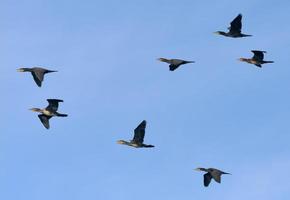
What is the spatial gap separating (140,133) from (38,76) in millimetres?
12515

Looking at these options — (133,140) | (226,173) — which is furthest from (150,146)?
(226,173)

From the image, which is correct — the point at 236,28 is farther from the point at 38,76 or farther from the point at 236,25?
the point at 38,76

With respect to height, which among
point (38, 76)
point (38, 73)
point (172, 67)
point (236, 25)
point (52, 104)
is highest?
point (236, 25)

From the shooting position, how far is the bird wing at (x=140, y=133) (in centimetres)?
12138

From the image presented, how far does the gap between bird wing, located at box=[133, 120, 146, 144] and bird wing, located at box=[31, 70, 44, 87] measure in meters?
11.6

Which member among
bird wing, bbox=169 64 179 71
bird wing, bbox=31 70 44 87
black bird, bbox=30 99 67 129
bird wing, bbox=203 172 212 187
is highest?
bird wing, bbox=169 64 179 71

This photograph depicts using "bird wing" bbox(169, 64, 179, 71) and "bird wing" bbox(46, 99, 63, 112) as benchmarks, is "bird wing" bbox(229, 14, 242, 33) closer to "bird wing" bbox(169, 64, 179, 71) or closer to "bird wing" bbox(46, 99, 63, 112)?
"bird wing" bbox(169, 64, 179, 71)

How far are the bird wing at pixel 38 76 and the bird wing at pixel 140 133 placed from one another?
11581mm

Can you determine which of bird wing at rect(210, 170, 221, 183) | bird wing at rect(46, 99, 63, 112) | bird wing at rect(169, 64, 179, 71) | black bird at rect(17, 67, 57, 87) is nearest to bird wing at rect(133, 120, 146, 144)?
bird wing at rect(169, 64, 179, 71)

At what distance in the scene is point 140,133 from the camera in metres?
122

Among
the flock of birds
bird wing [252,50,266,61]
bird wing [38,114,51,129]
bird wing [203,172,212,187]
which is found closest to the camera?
the flock of birds

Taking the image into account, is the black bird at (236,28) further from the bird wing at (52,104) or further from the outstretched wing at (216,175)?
the bird wing at (52,104)

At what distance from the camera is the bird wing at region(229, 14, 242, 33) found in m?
125

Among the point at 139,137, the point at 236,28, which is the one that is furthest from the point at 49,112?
the point at 236,28
